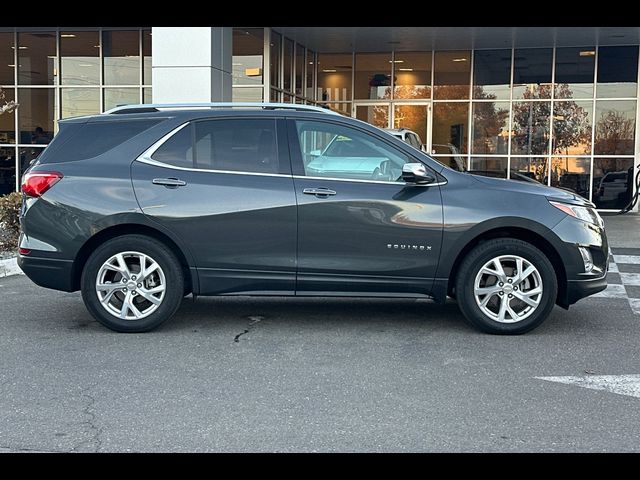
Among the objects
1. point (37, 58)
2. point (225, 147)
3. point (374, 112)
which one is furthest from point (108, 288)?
point (374, 112)

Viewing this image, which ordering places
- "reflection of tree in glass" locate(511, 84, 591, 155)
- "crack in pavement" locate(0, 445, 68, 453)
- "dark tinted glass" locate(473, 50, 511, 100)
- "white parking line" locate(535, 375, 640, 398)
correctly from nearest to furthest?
"crack in pavement" locate(0, 445, 68, 453) < "white parking line" locate(535, 375, 640, 398) < "reflection of tree in glass" locate(511, 84, 591, 155) < "dark tinted glass" locate(473, 50, 511, 100)

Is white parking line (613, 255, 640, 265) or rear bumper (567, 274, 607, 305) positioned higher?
rear bumper (567, 274, 607, 305)

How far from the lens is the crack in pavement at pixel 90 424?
13.7ft

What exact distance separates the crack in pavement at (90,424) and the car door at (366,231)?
6.82ft

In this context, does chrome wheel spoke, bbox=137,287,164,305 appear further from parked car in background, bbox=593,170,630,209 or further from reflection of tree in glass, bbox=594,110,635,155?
reflection of tree in glass, bbox=594,110,635,155

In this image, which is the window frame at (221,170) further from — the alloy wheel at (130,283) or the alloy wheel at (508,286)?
the alloy wheel at (508,286)

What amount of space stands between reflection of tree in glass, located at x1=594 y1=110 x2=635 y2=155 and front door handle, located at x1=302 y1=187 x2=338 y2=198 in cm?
1542

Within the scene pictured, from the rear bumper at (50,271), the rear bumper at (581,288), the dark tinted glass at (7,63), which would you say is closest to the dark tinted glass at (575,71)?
the dark tinted glass at (7,63)

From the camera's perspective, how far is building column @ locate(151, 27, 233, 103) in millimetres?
15023

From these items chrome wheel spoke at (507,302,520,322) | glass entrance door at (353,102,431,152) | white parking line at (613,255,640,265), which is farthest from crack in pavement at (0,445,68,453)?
glass entrance door at (353,102,431,152)
